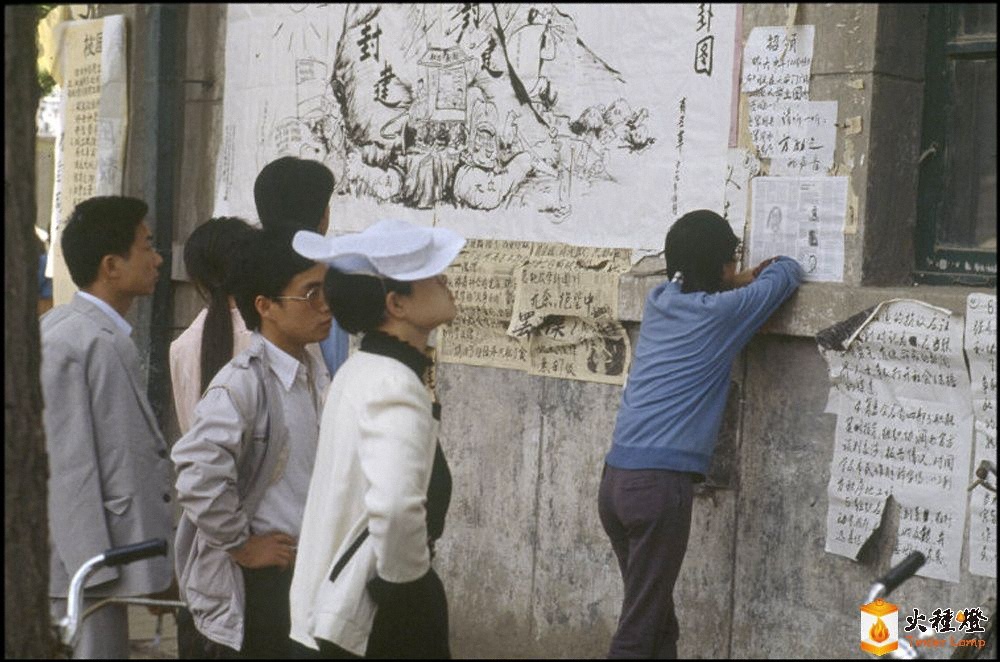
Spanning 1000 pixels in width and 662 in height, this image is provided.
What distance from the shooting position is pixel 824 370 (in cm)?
595

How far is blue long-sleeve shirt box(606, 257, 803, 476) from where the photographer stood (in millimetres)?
5688

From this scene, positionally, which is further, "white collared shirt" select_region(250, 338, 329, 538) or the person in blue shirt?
the person in blue shirt

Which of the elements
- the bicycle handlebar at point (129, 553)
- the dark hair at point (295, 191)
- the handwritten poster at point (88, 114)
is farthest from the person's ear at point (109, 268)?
the handwritten poster at point (88, 114)

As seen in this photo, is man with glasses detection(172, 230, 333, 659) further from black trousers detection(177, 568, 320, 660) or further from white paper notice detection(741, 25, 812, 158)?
white paper notice detection(741, 25, 812, 158)

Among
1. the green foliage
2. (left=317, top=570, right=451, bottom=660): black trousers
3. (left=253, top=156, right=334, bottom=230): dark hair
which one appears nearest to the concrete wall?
(left=253, top=156, right=334, bottom=230): dark hair

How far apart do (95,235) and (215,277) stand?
0.37m

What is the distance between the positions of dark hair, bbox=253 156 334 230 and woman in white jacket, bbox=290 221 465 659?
164cm

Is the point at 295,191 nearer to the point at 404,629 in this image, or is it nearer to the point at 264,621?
the point at 264,621

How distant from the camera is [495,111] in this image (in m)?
7.18

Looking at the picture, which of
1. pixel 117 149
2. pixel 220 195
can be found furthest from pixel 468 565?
pixel 117 149

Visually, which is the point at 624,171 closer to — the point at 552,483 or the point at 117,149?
the point at 552,483

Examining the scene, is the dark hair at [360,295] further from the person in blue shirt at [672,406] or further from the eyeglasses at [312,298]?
the person in blue shirt at [672,406]

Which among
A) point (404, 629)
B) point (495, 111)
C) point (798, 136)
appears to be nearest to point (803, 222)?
point (798, 136)

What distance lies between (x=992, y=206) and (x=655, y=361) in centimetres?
134
